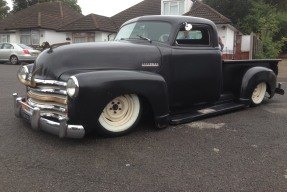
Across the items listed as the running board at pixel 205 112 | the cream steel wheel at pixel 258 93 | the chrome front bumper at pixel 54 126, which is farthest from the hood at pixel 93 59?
the cream steel wheel at pixel 258 93

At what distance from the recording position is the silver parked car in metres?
19.4

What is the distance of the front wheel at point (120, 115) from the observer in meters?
4.30

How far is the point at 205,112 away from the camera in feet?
18.0

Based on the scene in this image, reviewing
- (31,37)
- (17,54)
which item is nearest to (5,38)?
(31,37)

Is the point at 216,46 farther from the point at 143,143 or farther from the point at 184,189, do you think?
the point at 184,189

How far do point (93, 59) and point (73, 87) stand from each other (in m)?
0.65

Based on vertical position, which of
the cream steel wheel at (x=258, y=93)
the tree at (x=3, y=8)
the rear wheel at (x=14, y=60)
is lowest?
the cream steel wheel at (x=258, y=93)

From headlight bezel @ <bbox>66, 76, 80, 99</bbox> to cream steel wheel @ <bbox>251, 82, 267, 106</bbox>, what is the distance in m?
4.09

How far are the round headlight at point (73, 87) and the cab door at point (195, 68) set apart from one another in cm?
165

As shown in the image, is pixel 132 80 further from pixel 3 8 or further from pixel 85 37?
pixel 3 8

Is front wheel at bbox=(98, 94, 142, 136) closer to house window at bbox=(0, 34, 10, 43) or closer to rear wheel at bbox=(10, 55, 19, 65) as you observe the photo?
rear wheel at bbox=(10, 55, 19, 65)

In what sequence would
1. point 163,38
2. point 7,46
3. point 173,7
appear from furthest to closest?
point 173,7 < point 7,46 < point 163,38

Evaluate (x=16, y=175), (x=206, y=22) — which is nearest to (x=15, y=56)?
(x=206, y=22)

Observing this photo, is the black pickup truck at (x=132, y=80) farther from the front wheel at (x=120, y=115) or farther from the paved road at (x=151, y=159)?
the paved road at (x=151, y=159)
